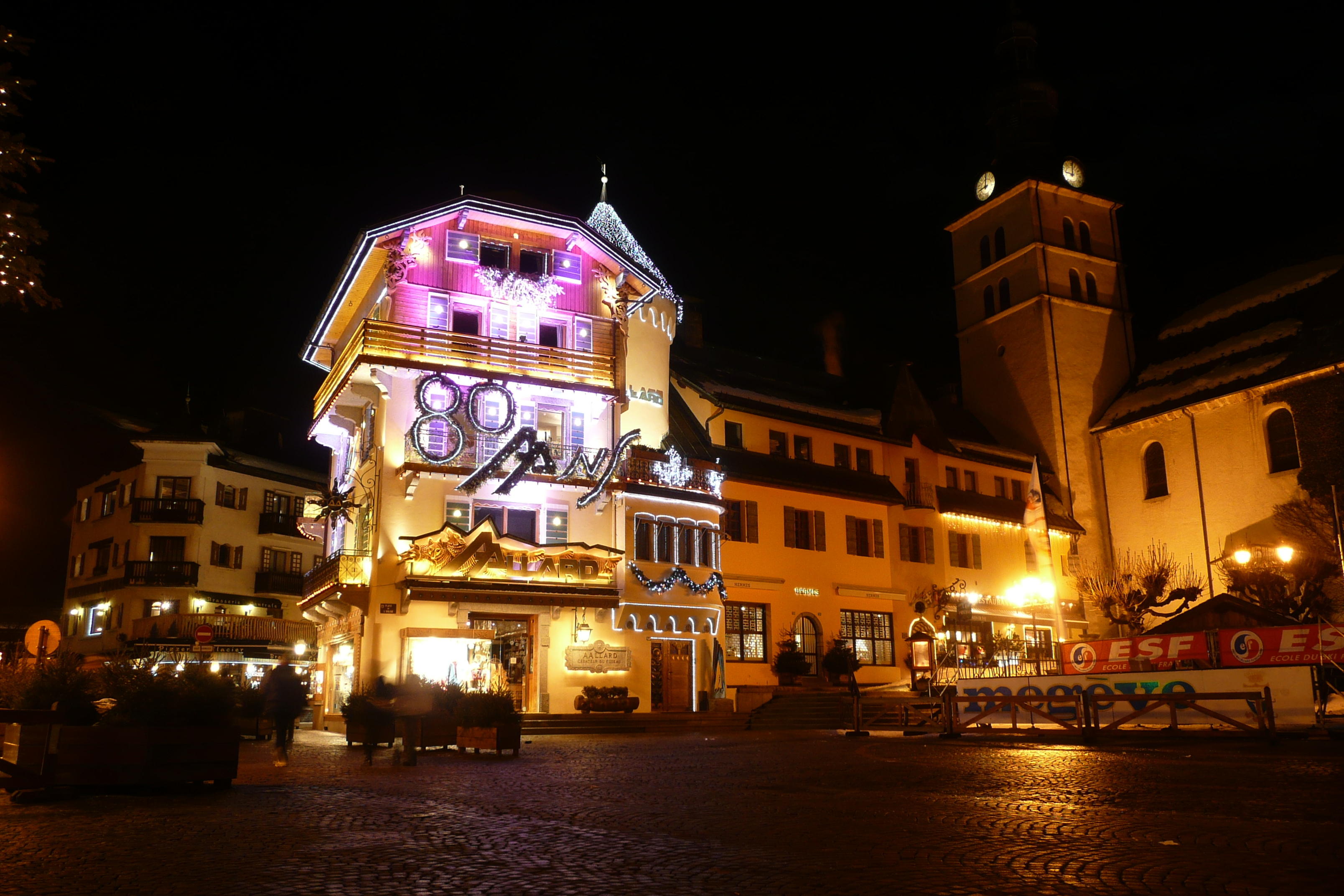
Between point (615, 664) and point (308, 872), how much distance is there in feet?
80.5

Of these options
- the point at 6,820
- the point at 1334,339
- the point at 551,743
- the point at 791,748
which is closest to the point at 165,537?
the point at 551,743

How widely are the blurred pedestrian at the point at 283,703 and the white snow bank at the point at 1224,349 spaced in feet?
140

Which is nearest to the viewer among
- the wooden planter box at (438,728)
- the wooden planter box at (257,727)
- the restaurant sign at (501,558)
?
the wooden planter box at (438,728)

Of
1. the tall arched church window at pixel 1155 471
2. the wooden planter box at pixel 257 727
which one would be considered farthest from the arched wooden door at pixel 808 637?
the tall arched church window at pixel 1155 471

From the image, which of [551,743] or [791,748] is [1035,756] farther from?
[551,743]

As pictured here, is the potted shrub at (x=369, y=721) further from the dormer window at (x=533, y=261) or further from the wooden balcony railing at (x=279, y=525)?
the wooden balcony railing at (x=279, y=525)

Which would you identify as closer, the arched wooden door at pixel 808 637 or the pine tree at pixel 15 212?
the pine tree at pixel 15 212

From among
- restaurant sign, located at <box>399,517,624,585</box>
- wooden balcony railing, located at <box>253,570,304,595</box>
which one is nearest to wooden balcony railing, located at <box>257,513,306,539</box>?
wooden balcony railing, located at <box>253,570,304,595</box>

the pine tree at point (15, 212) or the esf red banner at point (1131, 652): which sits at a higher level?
the pine tree at point (15, 212)

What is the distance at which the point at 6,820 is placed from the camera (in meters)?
10.1

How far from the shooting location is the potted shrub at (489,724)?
1861 centimetres

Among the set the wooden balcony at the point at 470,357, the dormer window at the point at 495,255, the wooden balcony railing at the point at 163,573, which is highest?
the dormer window at the point at 495,255

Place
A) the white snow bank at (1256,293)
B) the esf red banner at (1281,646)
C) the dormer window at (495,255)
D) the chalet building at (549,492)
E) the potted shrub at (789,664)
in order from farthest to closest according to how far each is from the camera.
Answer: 1. the white snow bank at (1256,293)
2. the potted shrub at (789,664)
3. the dormer window at (495,255)
4. the chalet building at (549,492)
5. the esf red banner at (1281,646)

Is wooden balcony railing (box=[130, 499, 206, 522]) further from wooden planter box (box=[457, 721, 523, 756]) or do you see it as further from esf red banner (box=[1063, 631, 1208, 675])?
esf red banner (box=[1063, 631, 1208, 675])
